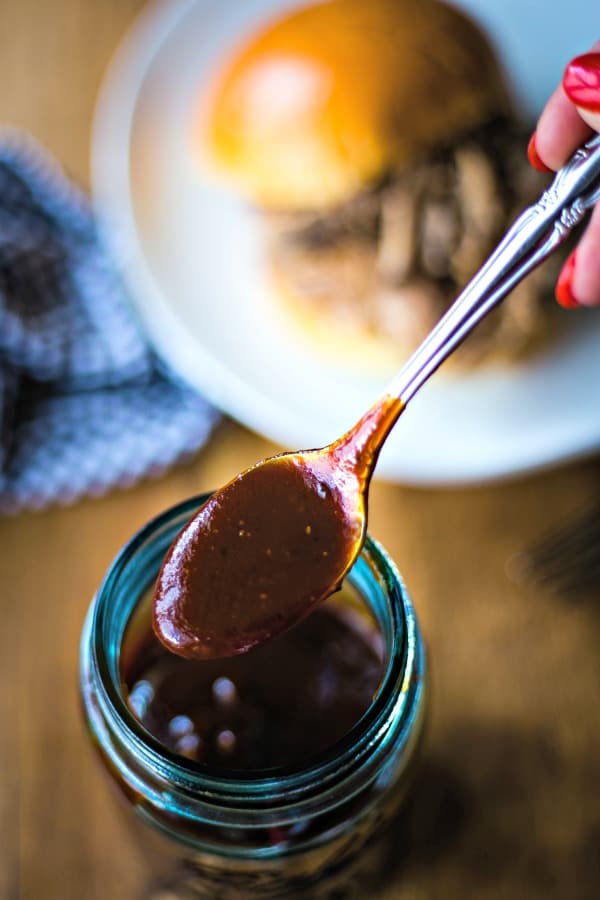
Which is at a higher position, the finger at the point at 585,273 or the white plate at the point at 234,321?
the finger at the point at 585,273

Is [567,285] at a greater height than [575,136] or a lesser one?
lesser

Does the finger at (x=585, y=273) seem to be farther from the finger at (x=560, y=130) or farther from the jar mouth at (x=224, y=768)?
the jar mouth at (x=224, y=768)

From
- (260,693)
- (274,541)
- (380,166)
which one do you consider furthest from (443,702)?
(380,166)

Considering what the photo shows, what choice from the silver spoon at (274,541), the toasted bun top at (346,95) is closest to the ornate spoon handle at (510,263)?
the silver spoon at (274,541)

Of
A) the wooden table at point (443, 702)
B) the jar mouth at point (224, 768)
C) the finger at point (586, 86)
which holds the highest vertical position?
the finger at point (586, 86)

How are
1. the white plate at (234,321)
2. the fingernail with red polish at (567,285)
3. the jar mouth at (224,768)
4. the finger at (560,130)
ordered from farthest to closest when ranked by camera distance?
1. the white plate at (234,321)
2. the fingernail with red polish at (567,285)
3. the finger at (560,130)
4. the jar mouth at (224,768)

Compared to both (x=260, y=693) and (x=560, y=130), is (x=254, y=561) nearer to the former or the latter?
(x=260, y=693)

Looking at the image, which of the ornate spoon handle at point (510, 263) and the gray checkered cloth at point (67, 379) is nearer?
the ornate spoon handle at point (510, 263)

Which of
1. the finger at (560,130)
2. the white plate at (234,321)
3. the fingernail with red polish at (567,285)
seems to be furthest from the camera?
the white plate at (234,321)
